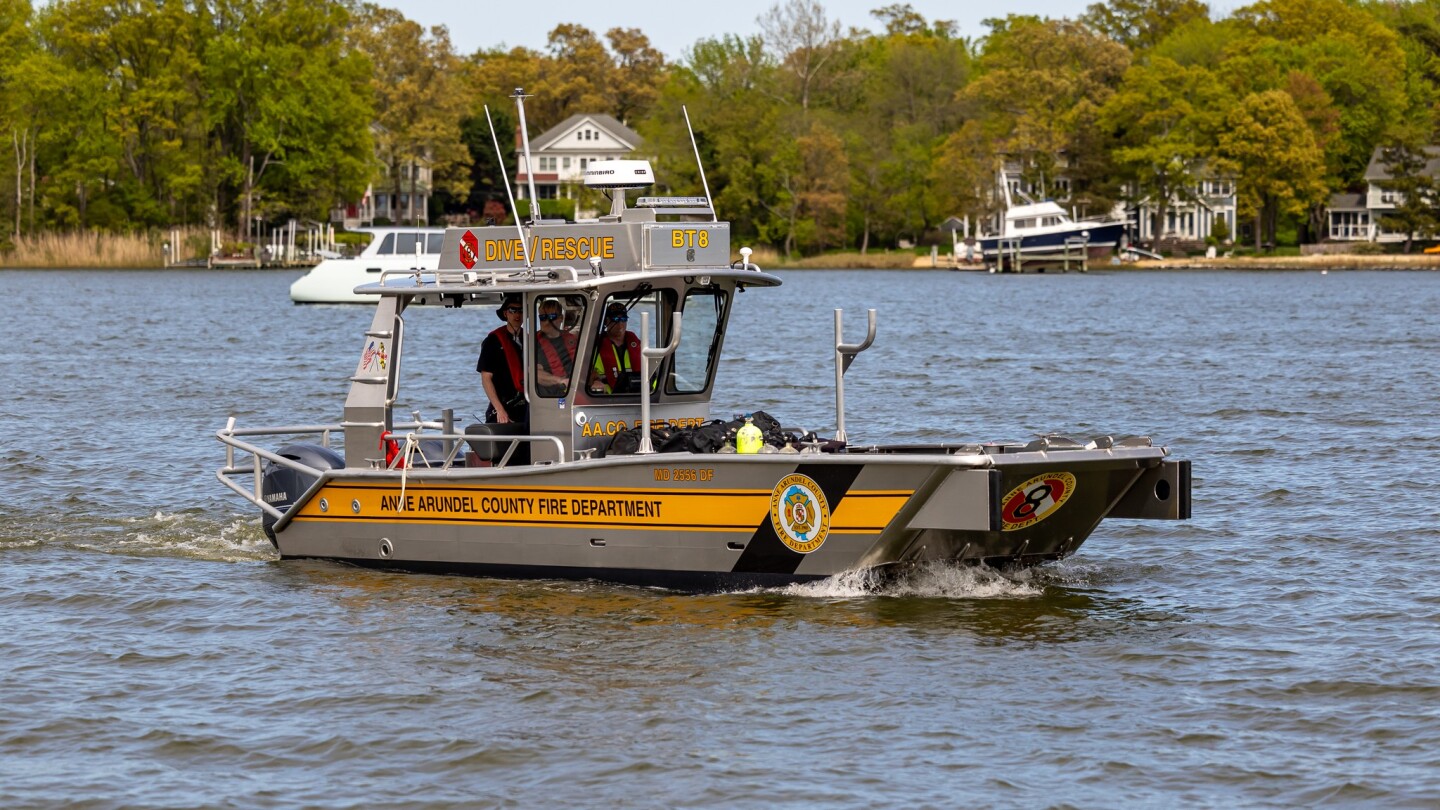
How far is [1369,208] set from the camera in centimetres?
12150

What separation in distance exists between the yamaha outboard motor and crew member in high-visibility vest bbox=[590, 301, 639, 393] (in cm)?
274

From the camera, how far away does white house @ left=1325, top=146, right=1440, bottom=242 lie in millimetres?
119188

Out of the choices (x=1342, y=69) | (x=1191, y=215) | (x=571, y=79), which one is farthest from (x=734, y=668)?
(x=571, y=79)

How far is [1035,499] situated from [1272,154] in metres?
106

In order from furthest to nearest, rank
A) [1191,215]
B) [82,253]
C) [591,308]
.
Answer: [1191,215] < [82,253] < [591,308]

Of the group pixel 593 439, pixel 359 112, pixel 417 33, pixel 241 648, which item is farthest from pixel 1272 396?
pixel 417 33

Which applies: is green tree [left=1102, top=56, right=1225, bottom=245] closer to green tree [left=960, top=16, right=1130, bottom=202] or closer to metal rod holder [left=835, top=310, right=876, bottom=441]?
green tree [left=960, top=16, right=1130, bottom=202]

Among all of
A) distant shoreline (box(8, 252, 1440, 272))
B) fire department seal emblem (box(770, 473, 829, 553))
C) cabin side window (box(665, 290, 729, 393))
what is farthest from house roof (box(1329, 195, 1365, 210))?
fire department seal emblem (box(770, 473, 829, 553))

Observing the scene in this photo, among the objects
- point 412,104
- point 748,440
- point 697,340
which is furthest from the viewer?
point 412,104

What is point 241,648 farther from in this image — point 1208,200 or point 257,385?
point 1208,200

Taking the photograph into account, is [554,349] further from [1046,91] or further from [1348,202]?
[1348,202]

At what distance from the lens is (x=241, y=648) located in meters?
13.4

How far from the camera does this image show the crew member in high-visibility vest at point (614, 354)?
47.4ft

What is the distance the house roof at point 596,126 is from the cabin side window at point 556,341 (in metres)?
139
